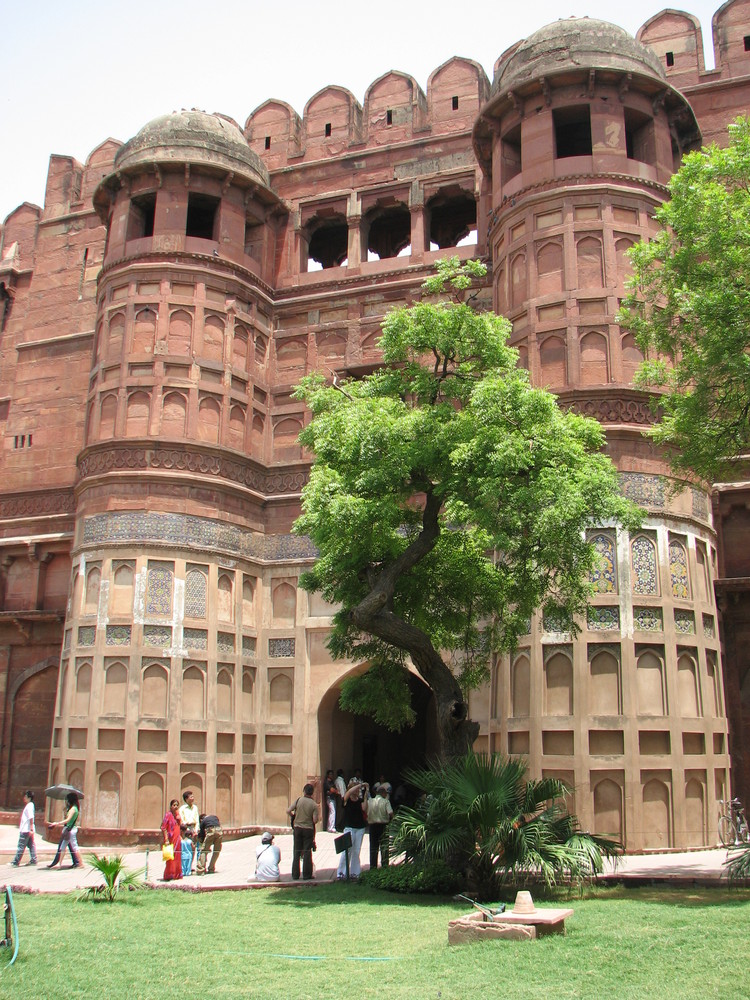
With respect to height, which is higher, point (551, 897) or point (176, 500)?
point (176, 500)

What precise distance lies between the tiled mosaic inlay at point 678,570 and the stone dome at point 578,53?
32.4 ft

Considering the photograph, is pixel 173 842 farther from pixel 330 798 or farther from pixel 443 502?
pixel 330 798

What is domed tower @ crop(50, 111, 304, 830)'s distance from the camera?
19.0 metres

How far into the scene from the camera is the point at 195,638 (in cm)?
1973

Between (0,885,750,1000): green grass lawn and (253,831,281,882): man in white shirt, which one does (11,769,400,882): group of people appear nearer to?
(253,831,281,882): man in white shirt

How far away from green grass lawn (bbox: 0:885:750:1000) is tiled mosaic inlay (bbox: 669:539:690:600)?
Answer: 6.57 m

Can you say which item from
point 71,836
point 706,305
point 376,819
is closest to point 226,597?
point 71,836

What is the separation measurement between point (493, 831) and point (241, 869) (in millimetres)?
5778

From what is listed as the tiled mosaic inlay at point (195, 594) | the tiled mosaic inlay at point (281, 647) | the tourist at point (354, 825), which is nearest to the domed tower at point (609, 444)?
the tourist at point (354, 825)

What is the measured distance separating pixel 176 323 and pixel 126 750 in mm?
9174

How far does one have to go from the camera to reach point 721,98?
22141 millimetres

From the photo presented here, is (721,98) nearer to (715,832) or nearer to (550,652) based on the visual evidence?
(550,652)

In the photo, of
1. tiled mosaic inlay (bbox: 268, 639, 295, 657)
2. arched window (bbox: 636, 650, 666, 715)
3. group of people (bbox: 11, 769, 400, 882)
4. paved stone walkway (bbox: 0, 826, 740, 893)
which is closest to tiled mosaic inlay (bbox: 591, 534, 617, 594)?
arched window (bbox: 636, 650, 666, 715)

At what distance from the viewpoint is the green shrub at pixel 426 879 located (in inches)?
471
